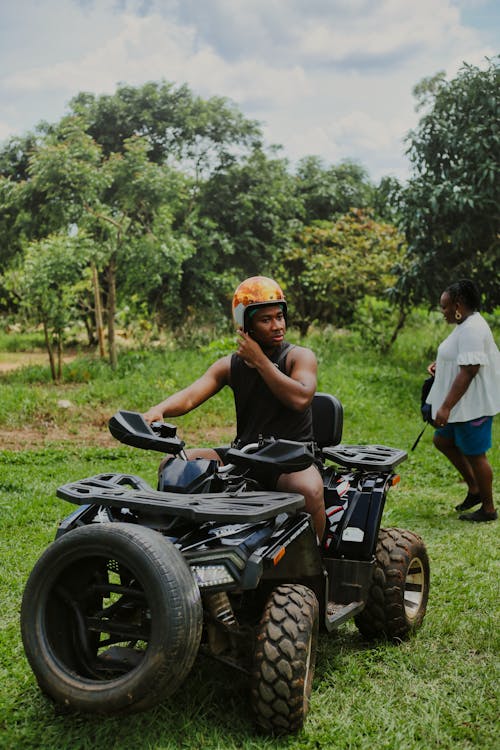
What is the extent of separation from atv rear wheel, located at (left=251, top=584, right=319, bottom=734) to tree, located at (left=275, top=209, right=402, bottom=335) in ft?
41.5

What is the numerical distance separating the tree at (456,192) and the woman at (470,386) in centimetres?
561

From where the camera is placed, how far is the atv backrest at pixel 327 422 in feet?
13.2

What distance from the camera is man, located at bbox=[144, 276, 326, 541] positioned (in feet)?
11.0

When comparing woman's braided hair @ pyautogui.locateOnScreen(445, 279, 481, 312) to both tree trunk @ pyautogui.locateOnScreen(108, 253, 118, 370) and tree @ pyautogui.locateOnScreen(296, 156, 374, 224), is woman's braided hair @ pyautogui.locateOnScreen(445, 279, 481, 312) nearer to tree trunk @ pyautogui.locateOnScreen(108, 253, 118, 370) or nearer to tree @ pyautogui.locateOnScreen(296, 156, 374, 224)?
tree trunk @ pyautogui.locateOnScreen(108, 253, 118, 370)

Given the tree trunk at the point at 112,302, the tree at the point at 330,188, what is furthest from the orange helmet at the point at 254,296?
the tree at the point at 330,188

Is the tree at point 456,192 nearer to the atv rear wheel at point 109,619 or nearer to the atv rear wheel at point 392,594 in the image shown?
the atv rear wheel at point 392,594

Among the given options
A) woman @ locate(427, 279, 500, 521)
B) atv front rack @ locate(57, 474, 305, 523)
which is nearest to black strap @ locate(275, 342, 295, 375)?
atv front rack @ locate(57, 474, 305, 523)

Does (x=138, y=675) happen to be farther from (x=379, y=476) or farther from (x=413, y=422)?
(x=413, y=422)

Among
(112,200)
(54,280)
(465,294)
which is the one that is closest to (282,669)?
(465,294)

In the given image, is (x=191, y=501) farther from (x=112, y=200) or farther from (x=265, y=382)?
Answer: (x=112, y=200)

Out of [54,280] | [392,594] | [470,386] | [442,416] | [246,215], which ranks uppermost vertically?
[246,215]

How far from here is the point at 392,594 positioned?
3684 millimetres

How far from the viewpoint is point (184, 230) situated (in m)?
18.4

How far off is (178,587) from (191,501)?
1.14 feet
